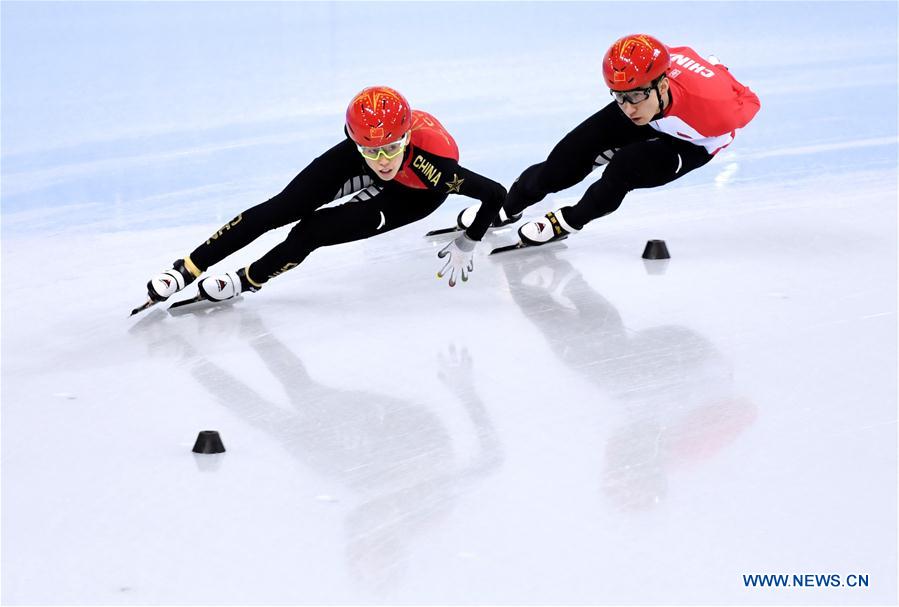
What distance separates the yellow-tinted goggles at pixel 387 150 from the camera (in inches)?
177

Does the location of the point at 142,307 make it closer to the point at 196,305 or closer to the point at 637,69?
the point at 196,305

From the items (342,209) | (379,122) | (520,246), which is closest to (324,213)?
(342,209)

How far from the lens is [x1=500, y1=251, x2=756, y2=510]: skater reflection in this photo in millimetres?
3369

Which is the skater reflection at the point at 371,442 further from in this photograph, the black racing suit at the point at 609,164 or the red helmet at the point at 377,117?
the black racing suit at the point at 609,164

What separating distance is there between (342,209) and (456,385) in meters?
1.17

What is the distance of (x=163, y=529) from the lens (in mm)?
3094

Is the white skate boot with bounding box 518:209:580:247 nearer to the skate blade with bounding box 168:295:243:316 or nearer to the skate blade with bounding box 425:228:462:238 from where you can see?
the skate blade with bounding box 425:228:462:238

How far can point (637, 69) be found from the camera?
15.6 feet

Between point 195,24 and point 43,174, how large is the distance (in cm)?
467

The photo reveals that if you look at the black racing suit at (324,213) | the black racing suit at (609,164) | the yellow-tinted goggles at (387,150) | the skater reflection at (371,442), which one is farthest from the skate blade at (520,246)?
the skater reflection at (371,442)

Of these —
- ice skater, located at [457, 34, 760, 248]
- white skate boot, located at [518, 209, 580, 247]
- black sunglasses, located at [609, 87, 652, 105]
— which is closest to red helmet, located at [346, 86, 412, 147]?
ice skater, located at [457, 34, 760, 248]

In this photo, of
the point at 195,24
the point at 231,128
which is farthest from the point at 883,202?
the point at 195,24

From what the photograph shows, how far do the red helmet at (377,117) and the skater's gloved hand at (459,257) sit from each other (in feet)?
2.29

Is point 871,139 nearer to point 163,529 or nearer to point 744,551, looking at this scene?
point 744,551
